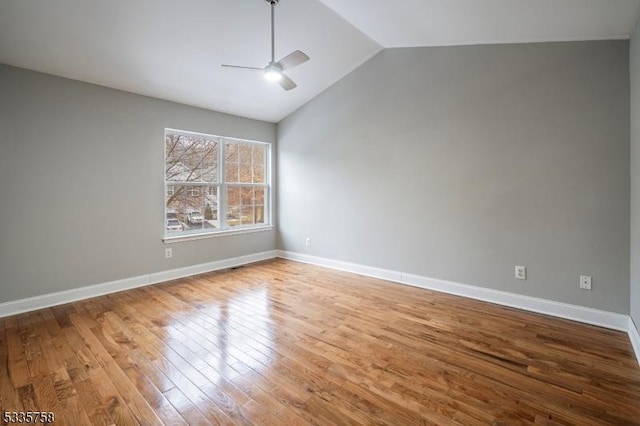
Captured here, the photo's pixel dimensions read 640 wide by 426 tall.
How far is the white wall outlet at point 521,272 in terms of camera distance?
10.2ft

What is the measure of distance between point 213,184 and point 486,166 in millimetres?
3792

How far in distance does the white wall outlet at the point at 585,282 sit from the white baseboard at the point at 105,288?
14.5 feet

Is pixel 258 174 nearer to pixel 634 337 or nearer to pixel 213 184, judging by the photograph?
pixel 213 184

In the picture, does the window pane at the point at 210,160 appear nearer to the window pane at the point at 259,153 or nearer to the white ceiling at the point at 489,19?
the window pane at the point at 259,153

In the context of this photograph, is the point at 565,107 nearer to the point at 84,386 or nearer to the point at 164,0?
the point at 164,0

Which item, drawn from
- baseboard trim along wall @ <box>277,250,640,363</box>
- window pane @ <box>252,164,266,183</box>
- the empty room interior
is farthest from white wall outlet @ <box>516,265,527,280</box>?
window pane @ <box>252,164,266,183</box>

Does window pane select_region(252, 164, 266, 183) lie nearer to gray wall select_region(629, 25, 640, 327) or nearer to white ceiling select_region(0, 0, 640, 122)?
white ceiling select_region(0, 0, 640, 122)

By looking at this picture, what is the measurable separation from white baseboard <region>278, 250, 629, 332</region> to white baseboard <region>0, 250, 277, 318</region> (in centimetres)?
193

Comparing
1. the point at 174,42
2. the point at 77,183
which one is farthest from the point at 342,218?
the point at 77,183

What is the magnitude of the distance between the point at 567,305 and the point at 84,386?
4.05 meters

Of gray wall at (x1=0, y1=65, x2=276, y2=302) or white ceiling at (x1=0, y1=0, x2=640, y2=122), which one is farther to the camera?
gray wall at (x1=0, y1=65, x2=276, y2=302)

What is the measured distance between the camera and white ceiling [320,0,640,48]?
236 centimetres

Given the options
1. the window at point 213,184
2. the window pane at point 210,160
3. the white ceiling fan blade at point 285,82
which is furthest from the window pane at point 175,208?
the white ceiling fan blade at point 285,82

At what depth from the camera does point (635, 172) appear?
2398 millimetres
